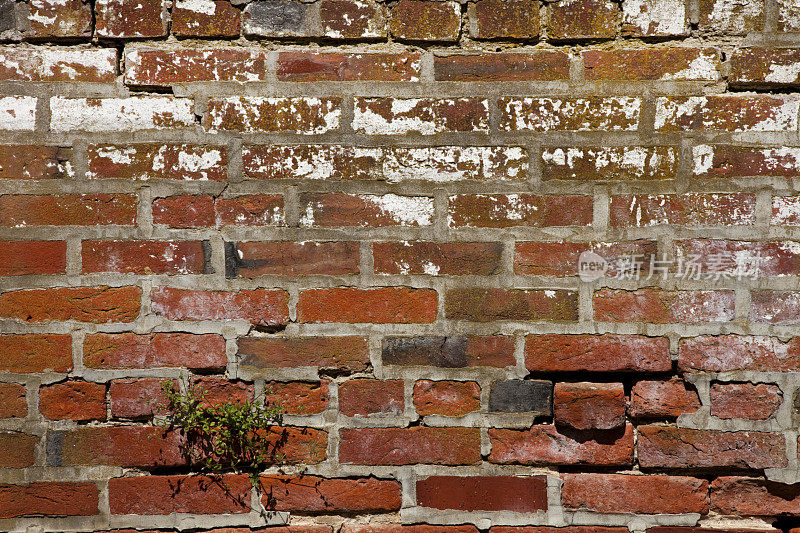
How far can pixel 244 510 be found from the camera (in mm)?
1253

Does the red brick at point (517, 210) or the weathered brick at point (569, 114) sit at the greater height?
the weathered brick at point (569, 114)

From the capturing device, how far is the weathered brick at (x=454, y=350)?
4.02 feet

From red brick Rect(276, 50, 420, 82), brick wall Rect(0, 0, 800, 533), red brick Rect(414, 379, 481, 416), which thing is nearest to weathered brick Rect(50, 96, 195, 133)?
brick wall Rect(0, 0, 800, 533)

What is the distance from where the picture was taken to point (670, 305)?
1212mm

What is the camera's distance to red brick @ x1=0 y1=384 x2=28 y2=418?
122 centimetres

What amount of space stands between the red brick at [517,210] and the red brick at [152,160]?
0.57 meters

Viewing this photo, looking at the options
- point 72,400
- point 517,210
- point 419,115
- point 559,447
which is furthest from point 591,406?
point 72,400

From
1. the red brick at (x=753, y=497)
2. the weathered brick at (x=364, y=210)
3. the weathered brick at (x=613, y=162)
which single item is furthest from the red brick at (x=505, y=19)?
the red brick at (x=753, y=497)

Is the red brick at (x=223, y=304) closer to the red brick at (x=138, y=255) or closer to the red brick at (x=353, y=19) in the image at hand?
the red brick at (x=138, y=255)

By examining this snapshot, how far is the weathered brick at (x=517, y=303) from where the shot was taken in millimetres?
1220

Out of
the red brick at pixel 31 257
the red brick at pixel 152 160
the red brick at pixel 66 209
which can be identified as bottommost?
the red brick at pixel 31 257

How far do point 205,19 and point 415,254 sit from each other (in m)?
0.73

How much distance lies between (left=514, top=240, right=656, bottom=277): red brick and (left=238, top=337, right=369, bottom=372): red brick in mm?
429

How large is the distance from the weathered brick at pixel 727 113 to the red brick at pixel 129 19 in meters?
1.18
